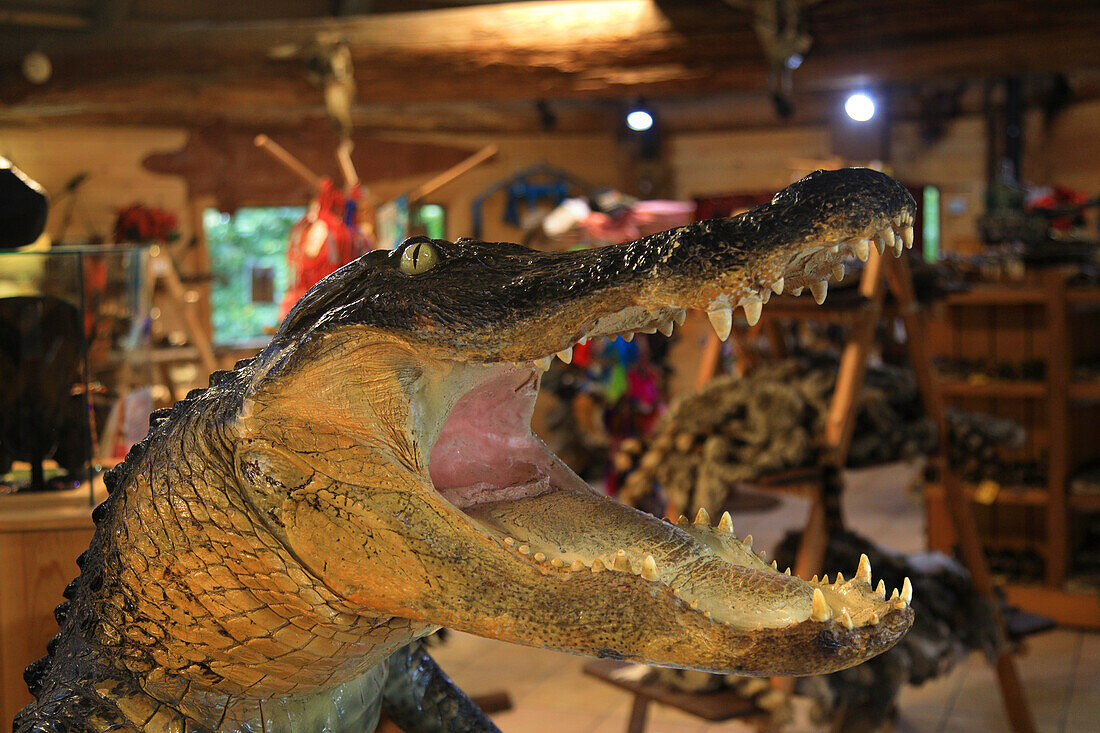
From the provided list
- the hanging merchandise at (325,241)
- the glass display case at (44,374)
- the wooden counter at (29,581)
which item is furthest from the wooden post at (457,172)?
the wooden counter at (29,581)

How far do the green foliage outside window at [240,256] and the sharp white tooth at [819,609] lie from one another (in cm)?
598

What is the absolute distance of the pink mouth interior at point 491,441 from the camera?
1060 mm

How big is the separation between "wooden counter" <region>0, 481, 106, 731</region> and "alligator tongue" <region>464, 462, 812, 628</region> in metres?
0.60

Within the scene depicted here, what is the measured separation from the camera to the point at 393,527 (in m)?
0.81

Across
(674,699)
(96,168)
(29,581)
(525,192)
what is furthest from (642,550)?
(525,192)

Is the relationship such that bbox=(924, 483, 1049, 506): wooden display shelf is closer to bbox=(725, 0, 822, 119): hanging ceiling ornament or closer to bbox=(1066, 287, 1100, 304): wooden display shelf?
bbox=(1066, 287, 1100, 304): wooden display shelf

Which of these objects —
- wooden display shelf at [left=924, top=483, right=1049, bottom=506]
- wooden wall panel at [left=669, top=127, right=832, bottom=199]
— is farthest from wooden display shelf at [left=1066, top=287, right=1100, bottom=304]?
wooden wall panel at [left=669, top=127, right=832, bottom=199]

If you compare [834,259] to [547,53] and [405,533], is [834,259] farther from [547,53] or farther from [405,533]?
[547,53]

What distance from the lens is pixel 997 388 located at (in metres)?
4.14

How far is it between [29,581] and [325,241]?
2038 millimetres

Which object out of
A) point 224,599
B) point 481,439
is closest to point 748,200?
point 481,439

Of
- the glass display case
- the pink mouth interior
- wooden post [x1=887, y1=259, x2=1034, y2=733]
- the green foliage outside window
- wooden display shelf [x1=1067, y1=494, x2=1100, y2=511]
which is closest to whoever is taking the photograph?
the pink mouth interior

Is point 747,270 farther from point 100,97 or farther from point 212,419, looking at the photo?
point 100,97

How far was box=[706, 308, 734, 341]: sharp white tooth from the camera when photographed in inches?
31.5
